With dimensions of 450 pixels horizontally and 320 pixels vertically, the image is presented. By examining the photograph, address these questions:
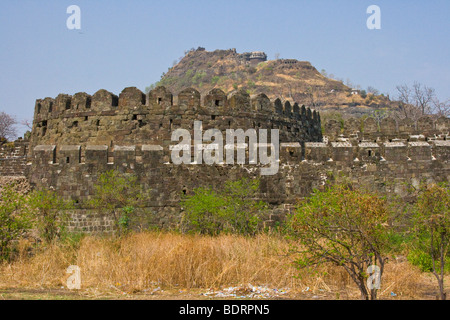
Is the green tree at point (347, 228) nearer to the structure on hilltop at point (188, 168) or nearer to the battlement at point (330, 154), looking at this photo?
the structure on hilltop at point (188, 168)

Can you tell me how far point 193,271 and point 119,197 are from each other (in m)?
4.66

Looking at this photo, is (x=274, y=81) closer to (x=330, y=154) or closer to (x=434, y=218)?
(x=330, y=154)

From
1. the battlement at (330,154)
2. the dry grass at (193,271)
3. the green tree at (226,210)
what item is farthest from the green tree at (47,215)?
the green tree at (226,210)

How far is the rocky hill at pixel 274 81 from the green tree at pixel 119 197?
63375mm

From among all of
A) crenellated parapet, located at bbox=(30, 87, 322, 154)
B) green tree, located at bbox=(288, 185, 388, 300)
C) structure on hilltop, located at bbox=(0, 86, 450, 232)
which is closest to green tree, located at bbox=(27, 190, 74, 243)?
structure on hilltop, located at bbox=(0, 86, 450, 232)

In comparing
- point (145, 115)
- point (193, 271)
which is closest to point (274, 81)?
point (145, 115)

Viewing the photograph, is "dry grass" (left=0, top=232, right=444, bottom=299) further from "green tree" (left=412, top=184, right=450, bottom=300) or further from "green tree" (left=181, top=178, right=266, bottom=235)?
"green tree" (left=181, top=178, right=266, bottom=235)

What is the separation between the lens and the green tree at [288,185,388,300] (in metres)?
6.88

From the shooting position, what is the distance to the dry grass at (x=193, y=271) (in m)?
8.27

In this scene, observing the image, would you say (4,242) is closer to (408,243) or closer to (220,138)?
(220,138)

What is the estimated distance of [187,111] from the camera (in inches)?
667

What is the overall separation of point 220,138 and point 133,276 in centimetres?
900

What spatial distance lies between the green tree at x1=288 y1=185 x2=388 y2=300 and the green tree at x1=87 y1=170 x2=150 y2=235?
668 centimetres
